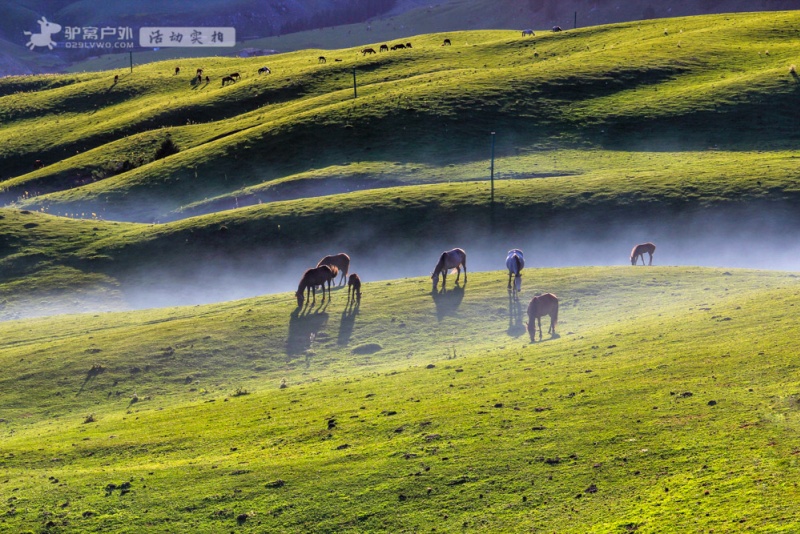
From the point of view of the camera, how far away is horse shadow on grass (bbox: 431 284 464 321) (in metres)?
38.5

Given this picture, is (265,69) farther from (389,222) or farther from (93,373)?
(93,373)

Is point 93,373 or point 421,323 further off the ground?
point 421,323

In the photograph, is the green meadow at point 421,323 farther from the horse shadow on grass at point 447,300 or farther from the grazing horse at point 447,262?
the grazing horse at point 447,262

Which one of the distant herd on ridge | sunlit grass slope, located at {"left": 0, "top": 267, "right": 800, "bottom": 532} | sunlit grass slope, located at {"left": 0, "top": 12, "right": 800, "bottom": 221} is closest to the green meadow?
sunlit grass slope, located at {"left": 0, "top": 267, "right": 800, "bottom": 532}

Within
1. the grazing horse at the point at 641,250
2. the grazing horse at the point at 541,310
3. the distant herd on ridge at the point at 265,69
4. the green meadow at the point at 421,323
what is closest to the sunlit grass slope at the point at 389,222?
the green meadow at the point at 421,323

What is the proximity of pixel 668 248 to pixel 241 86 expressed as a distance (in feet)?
230

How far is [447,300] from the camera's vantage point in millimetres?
40125

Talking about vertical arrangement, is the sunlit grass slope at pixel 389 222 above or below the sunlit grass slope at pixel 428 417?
above

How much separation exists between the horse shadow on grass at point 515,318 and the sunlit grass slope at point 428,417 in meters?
0.14

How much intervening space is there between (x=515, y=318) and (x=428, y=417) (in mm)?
14148

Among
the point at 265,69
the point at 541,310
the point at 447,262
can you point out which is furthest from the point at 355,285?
the point at 265,69

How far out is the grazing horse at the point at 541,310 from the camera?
33.5 metres

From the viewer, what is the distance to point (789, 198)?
5709cm

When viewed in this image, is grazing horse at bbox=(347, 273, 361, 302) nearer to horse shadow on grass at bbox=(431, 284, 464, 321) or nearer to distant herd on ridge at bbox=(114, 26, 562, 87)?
horse shadow on grass at bbox=(431, 284, 464, 321)
